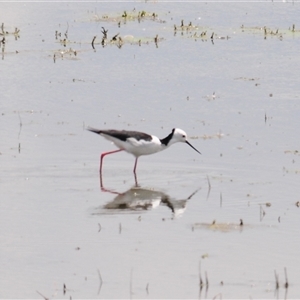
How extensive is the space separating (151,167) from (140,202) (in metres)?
1.93

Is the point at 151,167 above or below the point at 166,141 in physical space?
below

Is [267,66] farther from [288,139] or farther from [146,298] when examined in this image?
[146,298]

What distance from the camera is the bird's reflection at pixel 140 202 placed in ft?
40.9

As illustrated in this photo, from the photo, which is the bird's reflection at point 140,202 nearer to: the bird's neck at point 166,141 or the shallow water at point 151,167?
A: the shallow water at point 151,167

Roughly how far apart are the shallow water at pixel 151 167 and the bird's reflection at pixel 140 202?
1.0 inches

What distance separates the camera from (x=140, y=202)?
12.9m

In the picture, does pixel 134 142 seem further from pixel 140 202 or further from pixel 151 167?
pixel 140 202

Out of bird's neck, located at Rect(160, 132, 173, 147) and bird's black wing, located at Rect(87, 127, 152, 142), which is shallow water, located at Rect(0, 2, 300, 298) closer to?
bird's neck, located at Rect(160, 132, 173, 147)

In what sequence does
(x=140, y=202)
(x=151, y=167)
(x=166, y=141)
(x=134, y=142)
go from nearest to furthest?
(x=140, y=202) < (x=134, y=142) < (x=166, y=141) < (x=151, y=167)

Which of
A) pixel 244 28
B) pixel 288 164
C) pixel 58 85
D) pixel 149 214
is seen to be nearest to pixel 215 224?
pixel 149 214

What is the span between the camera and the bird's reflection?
12469mm

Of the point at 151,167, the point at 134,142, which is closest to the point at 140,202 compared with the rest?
the point at 134,142

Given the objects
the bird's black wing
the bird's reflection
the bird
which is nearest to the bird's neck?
the bird

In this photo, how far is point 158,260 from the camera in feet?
33.9
